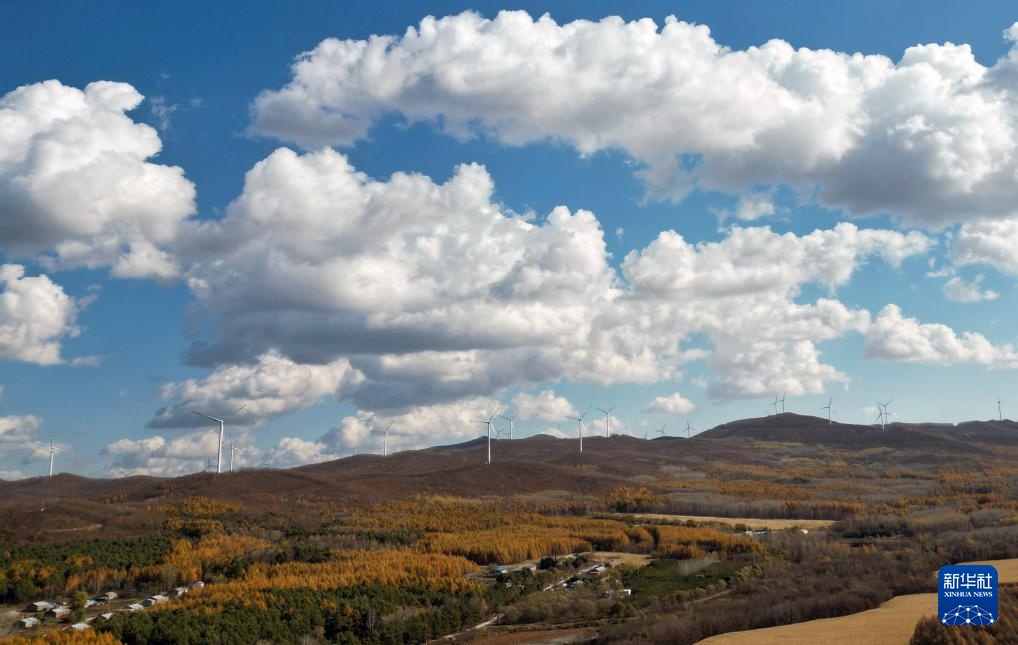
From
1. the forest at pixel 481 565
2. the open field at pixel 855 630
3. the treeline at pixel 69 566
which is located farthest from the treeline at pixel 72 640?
the open field at pixel 855 630

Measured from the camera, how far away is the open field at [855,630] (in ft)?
59.5

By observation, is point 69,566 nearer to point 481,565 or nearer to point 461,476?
point 481,565

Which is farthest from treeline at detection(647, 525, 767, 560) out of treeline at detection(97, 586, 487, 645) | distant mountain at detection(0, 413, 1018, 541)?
distant mountain at detection(0, 413, 1018, 541)

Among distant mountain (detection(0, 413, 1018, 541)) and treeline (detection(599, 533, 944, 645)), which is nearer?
treeline (detection(599, 533, 944, 645))

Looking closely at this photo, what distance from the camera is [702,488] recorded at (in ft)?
321

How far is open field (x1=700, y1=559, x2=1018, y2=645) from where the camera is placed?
18.1 metres

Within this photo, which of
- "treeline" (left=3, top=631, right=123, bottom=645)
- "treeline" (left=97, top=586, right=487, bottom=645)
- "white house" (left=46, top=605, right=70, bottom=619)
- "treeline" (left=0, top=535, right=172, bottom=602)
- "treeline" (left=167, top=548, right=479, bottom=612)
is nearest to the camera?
"treeline" (left=3, top=631, right=123, bottom=645)

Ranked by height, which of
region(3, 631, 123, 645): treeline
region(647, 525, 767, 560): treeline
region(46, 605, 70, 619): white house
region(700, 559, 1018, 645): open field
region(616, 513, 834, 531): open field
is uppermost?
region(700, 559, 1018, 645): open field

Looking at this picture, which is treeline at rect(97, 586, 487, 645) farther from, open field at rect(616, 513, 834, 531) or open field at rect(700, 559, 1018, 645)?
open field at rect(616, 513, 834, 531)

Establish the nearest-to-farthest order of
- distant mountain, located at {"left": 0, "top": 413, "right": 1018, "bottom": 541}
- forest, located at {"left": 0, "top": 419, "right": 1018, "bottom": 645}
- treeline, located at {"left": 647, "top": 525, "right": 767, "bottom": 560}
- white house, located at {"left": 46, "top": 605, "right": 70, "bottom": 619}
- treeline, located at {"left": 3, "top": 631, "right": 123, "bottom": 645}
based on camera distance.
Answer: treeline, located at {"left": 3, "top": 631, "right": 123, "bottom": 645} < forest, located at {"left": 0, "top": 419, "right": 1018, "bottom": 645} < white house, located at {"left": 46, "top": 605, "right": 70, "bottom": 619} < treeline, located at {"left": 647, "top": 525, "right": 767, "bottom": 560} < distant mountain, located at {"left": 0, "top": 413, "right": 1018, "bottom": 541}

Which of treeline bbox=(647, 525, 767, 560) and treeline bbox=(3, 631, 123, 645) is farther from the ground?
treeline bbox=(3, 631, 123, 645)

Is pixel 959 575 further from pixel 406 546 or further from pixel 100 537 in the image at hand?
pixel 100 537

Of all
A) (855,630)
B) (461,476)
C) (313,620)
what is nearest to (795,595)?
(855,630)

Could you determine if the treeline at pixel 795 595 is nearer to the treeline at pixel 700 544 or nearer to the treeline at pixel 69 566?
the treeline at pixel 700 544
